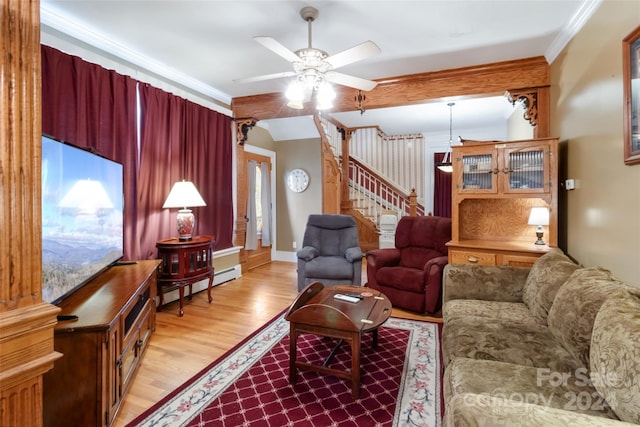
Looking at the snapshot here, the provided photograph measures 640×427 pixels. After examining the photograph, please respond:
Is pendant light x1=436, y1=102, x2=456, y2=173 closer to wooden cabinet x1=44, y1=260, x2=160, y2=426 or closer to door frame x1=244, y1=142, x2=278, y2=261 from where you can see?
door frame x1=244, y1=142, x2=278, y2=261

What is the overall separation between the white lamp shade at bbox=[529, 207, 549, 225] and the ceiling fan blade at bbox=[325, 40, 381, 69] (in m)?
2.17

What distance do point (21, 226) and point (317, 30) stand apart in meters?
2.60

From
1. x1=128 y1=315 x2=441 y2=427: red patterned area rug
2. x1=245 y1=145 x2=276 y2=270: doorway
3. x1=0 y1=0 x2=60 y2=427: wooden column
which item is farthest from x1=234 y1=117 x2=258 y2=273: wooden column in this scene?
x1=0 y1=0 x2=60 y2=427: wooden column

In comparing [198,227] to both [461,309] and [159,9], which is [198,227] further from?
[461,309]

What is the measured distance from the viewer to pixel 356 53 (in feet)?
7.11

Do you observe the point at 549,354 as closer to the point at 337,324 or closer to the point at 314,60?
the point at 337,324

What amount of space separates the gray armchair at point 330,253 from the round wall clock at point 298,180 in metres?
1.74

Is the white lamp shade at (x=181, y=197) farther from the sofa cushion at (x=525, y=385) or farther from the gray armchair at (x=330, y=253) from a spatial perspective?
the sofa cushion at (x=525, y=385)

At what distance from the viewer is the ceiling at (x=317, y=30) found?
93.8 inches

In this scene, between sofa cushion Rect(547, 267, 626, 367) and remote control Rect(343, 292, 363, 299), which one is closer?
sofa cushion Rect(547, 267, 626, 367)

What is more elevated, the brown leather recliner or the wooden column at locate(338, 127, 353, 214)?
the wooden column at locate(338, 127, 353, 214)

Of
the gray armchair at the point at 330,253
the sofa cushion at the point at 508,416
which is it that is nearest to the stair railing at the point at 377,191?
the gray armchair at the point at 330,253

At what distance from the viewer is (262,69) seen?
355 cm

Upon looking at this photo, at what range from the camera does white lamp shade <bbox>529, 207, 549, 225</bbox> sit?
2.95m
